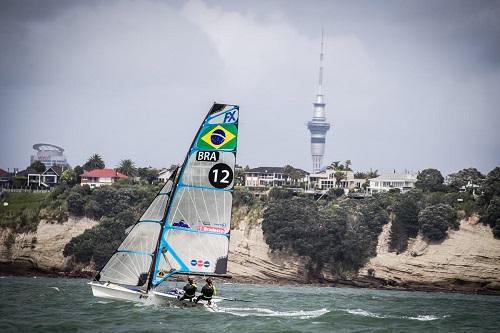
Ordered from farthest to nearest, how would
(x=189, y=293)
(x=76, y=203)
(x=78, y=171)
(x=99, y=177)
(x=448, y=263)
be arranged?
(x=78, y=171) < (x=99, y=177) < (x=76, y=203) < (x=448, y=263) < (x=189, y=293)

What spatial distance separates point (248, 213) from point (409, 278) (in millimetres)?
24263

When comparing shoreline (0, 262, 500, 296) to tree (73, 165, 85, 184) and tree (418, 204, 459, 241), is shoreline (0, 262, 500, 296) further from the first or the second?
tree (73, 165, 85, 184)

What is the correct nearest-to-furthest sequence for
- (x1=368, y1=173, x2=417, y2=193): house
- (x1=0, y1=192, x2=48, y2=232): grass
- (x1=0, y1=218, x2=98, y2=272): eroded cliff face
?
1. (x1=0, y1=218, x2=98, y2=272): eroded cliff face
2. (x1=0, y1=192, x2=48, y2=232): grass
3. (x1=368, y1=173, x2=417, y2=193): house

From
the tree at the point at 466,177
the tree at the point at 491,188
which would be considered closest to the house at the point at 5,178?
the tree at the point at 466,177

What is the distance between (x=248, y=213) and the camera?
120438 millimetres

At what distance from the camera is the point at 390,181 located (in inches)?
6211

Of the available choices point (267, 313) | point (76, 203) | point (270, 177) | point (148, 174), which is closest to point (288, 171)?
→ point (270, 177)

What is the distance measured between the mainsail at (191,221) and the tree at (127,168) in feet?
371

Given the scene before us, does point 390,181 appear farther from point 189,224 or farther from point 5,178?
point 189,224

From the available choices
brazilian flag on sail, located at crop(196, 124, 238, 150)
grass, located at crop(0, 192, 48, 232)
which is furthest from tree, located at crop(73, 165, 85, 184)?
brazilian flag on sail, located at crop(196, 124, 238, 150)

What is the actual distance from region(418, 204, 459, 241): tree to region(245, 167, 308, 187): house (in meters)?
64.0

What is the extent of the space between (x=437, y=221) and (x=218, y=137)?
62585 mm

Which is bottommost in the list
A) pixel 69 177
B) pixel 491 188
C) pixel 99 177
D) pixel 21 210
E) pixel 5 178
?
pixel 21 210

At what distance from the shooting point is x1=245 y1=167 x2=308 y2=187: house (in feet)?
567
